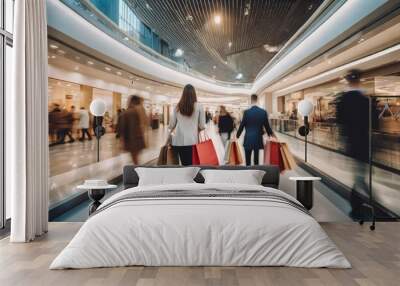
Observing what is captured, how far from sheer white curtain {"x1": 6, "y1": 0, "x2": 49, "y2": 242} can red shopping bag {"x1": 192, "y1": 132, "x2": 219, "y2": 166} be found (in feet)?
6.54

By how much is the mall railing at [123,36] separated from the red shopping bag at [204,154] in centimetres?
88

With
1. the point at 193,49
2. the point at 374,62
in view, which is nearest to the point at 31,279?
the point at 193,49

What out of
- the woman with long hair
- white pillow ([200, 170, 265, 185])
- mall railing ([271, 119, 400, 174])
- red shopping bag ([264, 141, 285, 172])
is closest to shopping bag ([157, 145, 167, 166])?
the woman with long hair

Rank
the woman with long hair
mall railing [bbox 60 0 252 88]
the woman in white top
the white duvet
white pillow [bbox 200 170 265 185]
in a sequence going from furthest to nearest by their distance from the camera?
1. the woman in white top
2. the woman with long hair
3. mall railing [bbox 60 0 252 88]
4. white pillow [bbox 200 170 265 185]
5. the white duvet

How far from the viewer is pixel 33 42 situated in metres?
5.44

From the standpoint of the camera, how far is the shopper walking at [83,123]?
20.6ft

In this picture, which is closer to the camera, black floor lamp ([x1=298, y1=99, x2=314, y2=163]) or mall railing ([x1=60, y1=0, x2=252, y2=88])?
mall railing ([x1=60, y1=0, x2=252, y2=88])

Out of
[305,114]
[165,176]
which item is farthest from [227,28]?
[165,176]

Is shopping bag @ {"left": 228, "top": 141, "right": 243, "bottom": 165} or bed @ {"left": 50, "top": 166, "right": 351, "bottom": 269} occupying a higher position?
shopping bag @ {"left": 228, "top": 141, "right": 243, "bottom": 165}

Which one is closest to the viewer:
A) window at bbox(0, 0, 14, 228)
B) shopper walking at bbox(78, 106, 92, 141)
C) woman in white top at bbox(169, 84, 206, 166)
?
window at bbox(0, 0, 14, 228)

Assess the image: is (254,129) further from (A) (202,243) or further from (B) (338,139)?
(A) (202,243)

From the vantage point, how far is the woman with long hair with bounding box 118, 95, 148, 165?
6.40 metres

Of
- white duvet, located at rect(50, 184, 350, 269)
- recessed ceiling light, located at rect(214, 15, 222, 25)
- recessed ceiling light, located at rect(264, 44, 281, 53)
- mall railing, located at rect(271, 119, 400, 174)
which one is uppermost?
recessed ceiling light, located at rect(214, 15, 222, 25)

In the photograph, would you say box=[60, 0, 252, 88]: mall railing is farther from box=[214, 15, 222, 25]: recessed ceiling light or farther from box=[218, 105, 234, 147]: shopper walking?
box=[214, 15, 222, 25]: recessed ceiling light
